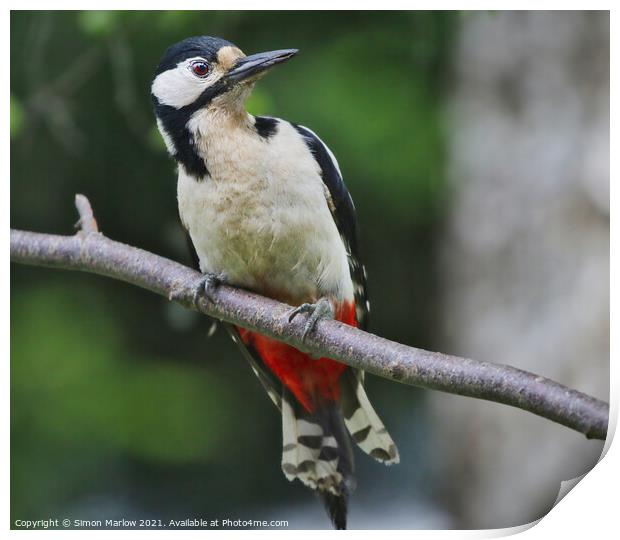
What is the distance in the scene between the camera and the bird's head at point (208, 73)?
269 cm

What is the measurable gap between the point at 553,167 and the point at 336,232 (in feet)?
2.61

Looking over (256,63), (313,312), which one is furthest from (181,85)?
(313,312)

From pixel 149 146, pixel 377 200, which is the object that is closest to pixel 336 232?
pixel 377 200

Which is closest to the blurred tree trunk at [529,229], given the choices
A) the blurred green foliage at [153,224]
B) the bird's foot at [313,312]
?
the blurred green foliage at [153,224]

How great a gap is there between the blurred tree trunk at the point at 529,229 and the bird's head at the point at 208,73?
0.70 meters

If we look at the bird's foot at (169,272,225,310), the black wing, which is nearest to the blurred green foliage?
the black wing

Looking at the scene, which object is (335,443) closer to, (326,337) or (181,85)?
(326,337)

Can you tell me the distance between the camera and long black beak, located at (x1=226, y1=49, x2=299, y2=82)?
2.62 metres

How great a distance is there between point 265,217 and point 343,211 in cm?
28

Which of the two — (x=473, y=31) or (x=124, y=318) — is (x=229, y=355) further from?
(x=473, y=31)

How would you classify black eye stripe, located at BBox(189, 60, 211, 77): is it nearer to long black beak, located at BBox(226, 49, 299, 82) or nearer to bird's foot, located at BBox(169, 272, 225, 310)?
long black beak, located at BBox(226, 49, 299, 82)

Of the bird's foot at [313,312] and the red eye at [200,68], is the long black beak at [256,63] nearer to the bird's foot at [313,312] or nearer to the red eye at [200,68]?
the red eye at [200,68]

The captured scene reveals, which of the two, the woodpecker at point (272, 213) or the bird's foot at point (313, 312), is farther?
the woodpecker at point (272, 213)

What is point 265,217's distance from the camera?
266 centimetres
